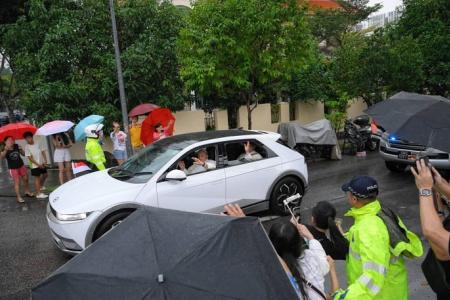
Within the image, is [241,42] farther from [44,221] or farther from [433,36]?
[433,36]

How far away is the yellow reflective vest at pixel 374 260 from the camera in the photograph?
2.65 metres

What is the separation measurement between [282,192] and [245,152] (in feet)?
3.33

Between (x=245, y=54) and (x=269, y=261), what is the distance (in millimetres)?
10891

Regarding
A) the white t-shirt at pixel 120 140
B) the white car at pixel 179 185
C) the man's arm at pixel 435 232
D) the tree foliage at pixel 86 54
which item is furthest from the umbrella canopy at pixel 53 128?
the man's arm at pixel 435 232

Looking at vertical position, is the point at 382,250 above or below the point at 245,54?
below

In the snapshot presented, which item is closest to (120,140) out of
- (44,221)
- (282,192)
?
(44,221)

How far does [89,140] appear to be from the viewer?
9352mm

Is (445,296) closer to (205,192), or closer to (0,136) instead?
(205,192)

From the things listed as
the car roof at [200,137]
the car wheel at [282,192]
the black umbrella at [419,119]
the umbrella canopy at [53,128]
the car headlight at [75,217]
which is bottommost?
the car wheel at [282,192]

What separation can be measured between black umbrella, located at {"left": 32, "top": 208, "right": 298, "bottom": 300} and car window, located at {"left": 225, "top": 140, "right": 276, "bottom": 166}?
4706 millimetres

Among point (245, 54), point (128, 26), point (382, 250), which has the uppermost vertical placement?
point (128, 26)

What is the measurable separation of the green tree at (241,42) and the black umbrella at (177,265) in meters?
10.3

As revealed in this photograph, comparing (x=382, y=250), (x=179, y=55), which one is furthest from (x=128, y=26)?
(x=382, y=250)

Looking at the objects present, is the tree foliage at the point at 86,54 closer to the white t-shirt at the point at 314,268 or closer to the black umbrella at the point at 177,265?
the white t-shirt at the point at 314,268
